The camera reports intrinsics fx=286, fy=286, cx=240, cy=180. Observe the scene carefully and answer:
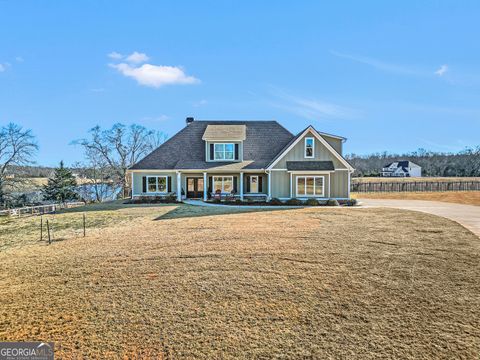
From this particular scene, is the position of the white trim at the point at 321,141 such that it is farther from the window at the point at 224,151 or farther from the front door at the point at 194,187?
the front door at the point at 194,187

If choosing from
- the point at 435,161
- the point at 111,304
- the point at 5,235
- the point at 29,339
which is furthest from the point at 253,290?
the point at 435,161

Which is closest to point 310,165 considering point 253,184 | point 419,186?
point 253,184

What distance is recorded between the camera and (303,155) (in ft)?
76.1

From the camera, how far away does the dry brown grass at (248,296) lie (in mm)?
4301

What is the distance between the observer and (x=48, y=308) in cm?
541

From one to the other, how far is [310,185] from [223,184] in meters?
7.67

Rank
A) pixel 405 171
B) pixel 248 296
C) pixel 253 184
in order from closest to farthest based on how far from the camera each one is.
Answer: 1. pixel 248 296
2. pixel 253 184
3. pixel 405 171

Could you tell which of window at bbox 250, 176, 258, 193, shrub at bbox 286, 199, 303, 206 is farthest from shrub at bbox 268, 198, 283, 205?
window at bbox 250, 176, 258, 193

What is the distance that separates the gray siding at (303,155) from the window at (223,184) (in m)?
4.81

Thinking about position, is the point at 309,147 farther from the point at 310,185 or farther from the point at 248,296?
the point at 248,296

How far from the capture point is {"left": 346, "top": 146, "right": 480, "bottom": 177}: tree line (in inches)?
3322

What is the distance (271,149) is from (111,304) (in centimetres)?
2242

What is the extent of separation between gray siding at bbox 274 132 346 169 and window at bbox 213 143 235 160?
4788mm

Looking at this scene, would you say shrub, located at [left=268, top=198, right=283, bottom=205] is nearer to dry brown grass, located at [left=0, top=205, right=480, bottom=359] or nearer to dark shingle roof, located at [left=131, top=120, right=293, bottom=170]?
dark shingle roof, located at [left=131, top=120, right=293, bottom=170]
